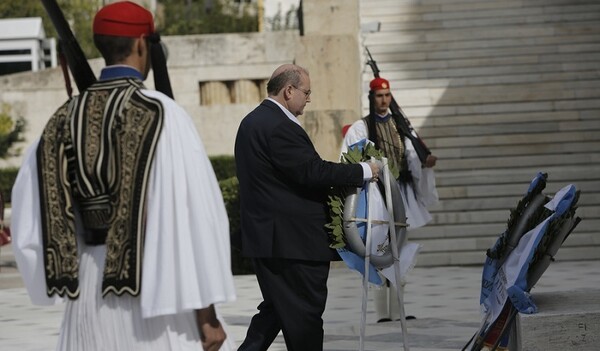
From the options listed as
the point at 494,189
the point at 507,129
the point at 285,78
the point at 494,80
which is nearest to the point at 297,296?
the point at 285,78

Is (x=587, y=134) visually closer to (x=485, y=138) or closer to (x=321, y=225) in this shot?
(x=485, y=138)

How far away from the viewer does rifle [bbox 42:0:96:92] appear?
4.92 m

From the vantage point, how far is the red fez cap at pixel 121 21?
15.7ft

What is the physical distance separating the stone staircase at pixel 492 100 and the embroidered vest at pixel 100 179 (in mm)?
12471

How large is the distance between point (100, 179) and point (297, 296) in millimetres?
2915

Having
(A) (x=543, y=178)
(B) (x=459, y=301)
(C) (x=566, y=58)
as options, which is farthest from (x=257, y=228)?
(C) (x=566, y=58)

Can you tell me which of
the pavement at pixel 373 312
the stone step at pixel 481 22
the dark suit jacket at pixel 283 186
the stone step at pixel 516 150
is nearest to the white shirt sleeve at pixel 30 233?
the dark suit jacket at pixel 283 186

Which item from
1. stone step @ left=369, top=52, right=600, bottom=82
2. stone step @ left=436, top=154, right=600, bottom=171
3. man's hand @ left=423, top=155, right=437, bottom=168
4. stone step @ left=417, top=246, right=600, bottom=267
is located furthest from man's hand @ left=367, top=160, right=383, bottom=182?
stone step @ left=369, top=52, right=600, bottom=82

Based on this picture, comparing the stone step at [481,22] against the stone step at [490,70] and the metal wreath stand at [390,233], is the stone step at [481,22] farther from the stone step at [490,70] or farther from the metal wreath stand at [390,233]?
the metal wreath stand at [390,233]

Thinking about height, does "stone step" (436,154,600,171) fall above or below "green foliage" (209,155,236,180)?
above

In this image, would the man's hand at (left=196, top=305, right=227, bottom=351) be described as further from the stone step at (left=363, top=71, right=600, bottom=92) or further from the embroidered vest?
the stone step at (left=363, top=71, right=600, bottom=92)

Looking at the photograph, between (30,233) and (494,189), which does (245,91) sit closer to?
(494,189)

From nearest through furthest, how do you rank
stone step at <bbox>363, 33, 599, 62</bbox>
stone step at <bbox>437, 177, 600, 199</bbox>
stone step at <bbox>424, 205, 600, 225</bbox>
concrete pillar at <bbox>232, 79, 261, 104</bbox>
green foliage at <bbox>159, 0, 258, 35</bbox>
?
stone step at <bbox>424, 205, 600, 225</bbox>, stone step at <bbox>437, 177, 600, 199</bbox>, stone step at <bbox>363, 33, 599, 62</bbox>, concrete pillar at <bbox>232, 79, 261, 104</bbox>, green foliage at <bbox>159, 0, 258, 35</bbox>

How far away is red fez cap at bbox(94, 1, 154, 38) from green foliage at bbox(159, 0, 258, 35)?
113 ft
